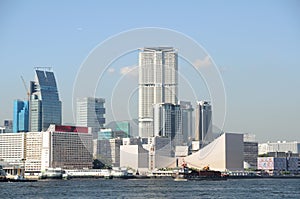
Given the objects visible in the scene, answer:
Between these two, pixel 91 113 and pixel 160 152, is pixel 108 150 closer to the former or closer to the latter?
pixel 160 152

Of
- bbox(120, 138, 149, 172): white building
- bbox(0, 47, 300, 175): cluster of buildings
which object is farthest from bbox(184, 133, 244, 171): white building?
bbox(120, 138, 149, 172): white building

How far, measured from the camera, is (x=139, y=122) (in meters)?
132

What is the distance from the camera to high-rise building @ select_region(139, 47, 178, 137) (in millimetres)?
113387

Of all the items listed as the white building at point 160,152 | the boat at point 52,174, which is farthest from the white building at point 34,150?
the white building at point 160,152

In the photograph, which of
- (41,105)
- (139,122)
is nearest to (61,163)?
(139,122)

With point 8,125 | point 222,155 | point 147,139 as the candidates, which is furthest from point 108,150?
point 8,125

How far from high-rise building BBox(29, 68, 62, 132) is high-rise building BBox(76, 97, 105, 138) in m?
12.4

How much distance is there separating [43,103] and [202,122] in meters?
33.2

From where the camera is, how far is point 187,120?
445ft

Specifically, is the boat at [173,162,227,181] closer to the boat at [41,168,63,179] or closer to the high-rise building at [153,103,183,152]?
the boat at [41,168,63,179]

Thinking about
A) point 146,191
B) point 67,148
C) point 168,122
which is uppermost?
point 168,122

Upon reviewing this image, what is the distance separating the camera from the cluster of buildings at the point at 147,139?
369ft

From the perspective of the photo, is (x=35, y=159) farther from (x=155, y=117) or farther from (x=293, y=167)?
(x=293, y=167)

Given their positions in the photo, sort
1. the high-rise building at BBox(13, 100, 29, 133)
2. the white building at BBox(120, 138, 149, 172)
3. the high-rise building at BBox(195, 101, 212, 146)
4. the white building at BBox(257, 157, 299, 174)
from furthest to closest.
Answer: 1. the high-rise building at BBox(13, 100, 29, 133)
2. the high-rise building at BBox(195, 101, 212, 146)
3. the white building at BBox(257, 157, 299, 174)
4. the white building at BBox(120, 138, 149, 172)
